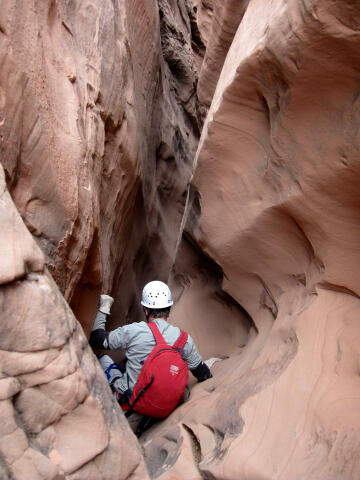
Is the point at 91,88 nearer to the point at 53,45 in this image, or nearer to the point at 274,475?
the point at 53,45

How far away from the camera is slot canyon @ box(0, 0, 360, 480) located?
166 cm

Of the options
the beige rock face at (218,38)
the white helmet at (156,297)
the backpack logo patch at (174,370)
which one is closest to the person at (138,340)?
the white helmet at (156,297)

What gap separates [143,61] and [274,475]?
386 cm

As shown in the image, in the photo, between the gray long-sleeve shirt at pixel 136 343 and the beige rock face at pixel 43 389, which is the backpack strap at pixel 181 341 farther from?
the beige rock face at pixel 43 389

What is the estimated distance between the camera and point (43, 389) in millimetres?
1627

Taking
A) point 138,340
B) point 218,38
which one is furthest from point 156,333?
point 218,38

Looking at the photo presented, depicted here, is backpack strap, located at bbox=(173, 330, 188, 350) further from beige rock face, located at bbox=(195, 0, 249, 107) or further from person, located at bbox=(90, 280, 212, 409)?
beige rock face, located at bbox=(195, 0, 249, 107)

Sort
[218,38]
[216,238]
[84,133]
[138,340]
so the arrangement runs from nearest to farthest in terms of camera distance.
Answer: [84,133] → [138,340] → [216,238] → [218,38]

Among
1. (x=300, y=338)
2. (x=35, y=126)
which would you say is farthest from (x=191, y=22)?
(x=300, y=338)

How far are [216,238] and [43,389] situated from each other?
2.21 metres

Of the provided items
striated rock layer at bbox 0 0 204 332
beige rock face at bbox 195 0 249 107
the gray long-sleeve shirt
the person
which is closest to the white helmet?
the person

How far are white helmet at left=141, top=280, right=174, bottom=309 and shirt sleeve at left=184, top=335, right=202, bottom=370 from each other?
33 cm

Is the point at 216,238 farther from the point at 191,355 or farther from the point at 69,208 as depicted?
the point at 69,208

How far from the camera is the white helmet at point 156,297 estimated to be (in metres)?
3.34
